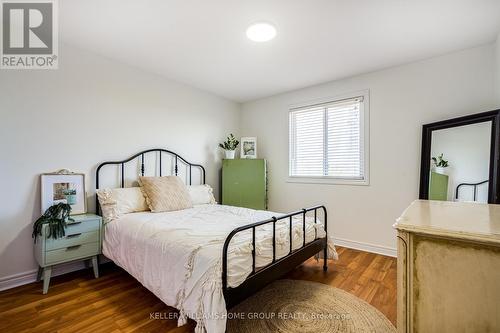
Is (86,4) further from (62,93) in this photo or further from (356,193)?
(356,193)

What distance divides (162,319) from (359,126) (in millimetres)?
3161

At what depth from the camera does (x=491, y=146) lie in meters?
2.26

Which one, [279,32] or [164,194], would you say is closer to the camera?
[279,32]

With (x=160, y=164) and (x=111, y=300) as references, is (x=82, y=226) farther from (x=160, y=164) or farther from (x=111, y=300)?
(x=160, y=164)

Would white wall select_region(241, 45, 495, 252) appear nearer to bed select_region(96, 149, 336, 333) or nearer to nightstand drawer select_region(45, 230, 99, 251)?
bed select_region(96, 149, 336, 333)

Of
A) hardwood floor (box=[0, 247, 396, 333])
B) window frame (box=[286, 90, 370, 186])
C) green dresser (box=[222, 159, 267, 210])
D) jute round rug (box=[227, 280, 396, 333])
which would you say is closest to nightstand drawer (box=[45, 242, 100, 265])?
hardwood floor (box=[0, 247, 396, 333])

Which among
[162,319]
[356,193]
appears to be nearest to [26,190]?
[162,319]

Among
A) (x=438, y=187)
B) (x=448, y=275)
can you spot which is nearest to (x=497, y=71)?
(x=438, y=187)

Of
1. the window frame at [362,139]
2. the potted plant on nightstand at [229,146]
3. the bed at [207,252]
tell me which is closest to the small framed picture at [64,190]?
the bed at [207,252]

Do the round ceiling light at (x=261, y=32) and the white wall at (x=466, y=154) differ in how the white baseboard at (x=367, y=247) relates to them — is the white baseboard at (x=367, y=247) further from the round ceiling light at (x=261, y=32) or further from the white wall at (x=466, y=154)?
the round ceiling light at (x=261, y=32)

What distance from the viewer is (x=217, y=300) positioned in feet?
4.56

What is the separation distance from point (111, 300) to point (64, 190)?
1246 mm

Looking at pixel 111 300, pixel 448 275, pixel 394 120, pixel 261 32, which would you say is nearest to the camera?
pixel 448 275

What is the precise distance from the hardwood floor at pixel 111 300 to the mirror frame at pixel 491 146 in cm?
112
